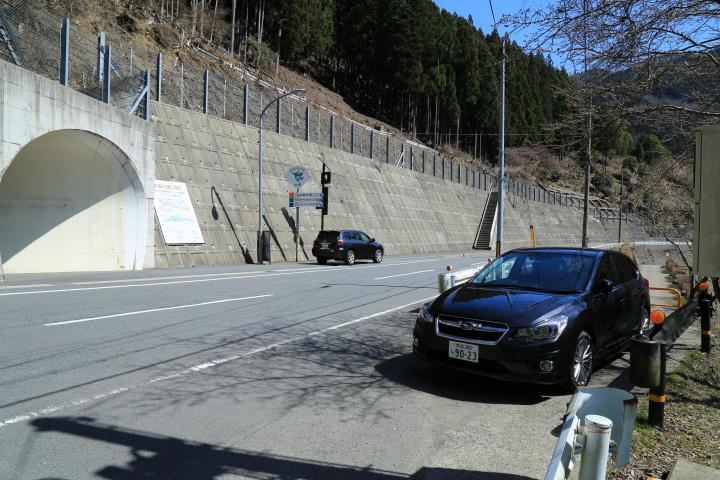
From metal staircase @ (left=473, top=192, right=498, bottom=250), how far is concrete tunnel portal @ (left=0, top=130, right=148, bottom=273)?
1438 inches

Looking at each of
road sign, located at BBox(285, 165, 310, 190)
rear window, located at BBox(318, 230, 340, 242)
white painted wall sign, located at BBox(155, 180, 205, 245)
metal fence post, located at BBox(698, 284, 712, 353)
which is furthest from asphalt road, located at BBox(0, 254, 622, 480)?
road sign, located at BBox(285, 165, 310, 190)

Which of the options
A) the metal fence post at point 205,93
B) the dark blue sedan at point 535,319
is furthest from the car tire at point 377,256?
the dark blue sedan at point 535,319

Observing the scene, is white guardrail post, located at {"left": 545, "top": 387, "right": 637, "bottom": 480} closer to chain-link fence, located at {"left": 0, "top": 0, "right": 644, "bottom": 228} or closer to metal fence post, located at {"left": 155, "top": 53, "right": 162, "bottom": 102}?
chain-link fence, located at {"left": 0, "top": 0, "right": 644, "bottom": 228}

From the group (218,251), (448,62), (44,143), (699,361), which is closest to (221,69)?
(218,251)

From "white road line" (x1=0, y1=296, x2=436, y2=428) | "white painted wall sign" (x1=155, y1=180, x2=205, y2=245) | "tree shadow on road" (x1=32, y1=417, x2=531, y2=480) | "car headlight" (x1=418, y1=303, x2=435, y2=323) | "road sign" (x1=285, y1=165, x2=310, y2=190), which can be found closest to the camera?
"tree shadow on road" (x1=32, y1=417, x2=531, y2=480)

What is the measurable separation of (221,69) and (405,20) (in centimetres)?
3058

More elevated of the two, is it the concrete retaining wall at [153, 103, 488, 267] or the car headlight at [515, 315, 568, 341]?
the concrete retaining wall at [153, 103, 488, 267]

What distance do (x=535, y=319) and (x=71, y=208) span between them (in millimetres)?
15779

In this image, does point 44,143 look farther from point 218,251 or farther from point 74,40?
point 218,251

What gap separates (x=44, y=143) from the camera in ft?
52.3

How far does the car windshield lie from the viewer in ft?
21.8

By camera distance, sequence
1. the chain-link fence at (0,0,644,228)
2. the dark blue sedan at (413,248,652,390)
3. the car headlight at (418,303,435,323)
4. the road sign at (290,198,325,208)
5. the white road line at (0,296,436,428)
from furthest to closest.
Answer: the road sign at (290,198,325,208), the chain-link fence at (0,0,644,228), the car headlight at (418,303,435,323), the dark blue sedan at (413,248,652,390), the white road line at (0,296,436,428)

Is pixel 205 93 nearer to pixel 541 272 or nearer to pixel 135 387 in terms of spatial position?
pixel 541 272

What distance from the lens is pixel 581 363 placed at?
594 centimetres
